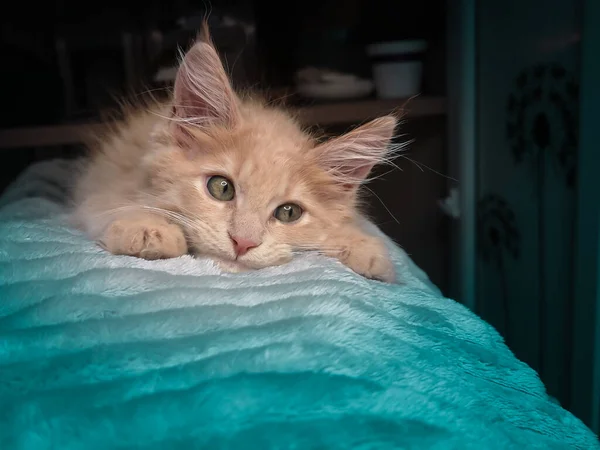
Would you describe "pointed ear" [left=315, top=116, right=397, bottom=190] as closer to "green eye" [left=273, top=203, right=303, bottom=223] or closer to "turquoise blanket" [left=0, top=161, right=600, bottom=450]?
"green eye" [left=273, top=203, right=303, bottom=223]

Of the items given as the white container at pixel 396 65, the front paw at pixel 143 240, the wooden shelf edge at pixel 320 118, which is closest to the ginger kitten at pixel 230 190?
the front paw at pixel 143 240

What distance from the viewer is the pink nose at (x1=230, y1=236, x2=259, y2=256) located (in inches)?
36.2

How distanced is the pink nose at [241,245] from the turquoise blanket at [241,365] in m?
0.07

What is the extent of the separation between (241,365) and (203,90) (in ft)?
1.98

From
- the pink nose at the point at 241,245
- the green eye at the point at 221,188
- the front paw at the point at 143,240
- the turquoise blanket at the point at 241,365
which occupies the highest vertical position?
the green eye at the point at 221,188

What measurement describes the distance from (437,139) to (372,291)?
134cm

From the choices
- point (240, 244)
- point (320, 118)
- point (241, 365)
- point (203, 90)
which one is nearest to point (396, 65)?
point (320, 118)

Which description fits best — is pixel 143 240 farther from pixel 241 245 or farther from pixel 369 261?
pixel 369 261

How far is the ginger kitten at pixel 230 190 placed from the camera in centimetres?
93

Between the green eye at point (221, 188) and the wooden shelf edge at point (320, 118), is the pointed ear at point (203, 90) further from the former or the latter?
the wooden shelf edge at point (320, 118)

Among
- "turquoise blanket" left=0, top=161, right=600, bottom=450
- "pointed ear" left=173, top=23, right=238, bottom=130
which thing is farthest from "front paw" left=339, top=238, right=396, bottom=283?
"pointed ear" left=173, top=23, right=238, bottom=130

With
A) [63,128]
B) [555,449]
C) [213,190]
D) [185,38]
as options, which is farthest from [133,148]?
[555,449]

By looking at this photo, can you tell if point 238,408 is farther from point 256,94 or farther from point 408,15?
point 408,15

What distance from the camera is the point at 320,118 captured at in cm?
185
